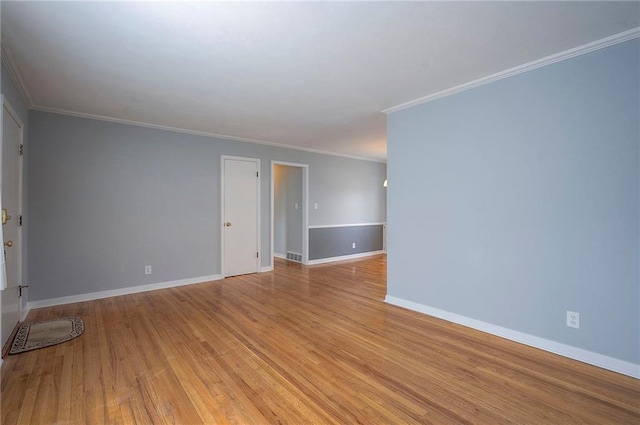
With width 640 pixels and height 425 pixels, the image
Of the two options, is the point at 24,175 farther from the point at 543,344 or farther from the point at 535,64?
the point at 543,344

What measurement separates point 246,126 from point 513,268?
149 inches

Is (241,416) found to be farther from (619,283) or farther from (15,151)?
(15,151)

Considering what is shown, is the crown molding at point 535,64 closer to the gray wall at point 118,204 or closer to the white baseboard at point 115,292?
the gray wall at point 118,204

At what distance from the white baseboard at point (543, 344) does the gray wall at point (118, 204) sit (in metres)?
3.44

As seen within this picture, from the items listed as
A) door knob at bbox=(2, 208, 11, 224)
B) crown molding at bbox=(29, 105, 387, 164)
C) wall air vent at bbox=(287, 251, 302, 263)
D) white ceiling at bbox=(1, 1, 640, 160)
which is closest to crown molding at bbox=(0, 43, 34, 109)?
white ceiling at bbox=(1, 1, 640, 160)

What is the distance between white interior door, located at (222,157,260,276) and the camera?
5.21 metres

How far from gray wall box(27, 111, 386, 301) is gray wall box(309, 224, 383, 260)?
4.45ft

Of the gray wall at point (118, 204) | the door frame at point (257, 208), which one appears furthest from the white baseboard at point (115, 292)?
the door frame at point (257, 208)

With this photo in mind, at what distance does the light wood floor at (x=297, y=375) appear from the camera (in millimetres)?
1782

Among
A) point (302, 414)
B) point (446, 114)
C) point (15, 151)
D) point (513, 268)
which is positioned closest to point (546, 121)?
point (446, 114)

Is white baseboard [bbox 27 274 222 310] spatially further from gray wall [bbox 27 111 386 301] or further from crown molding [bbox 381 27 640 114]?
crown molding [bbox 381 27 640 114]

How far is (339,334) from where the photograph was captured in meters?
2.90

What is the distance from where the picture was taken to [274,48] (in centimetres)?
233

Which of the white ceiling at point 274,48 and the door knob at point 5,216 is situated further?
the door knob at point 5,216
